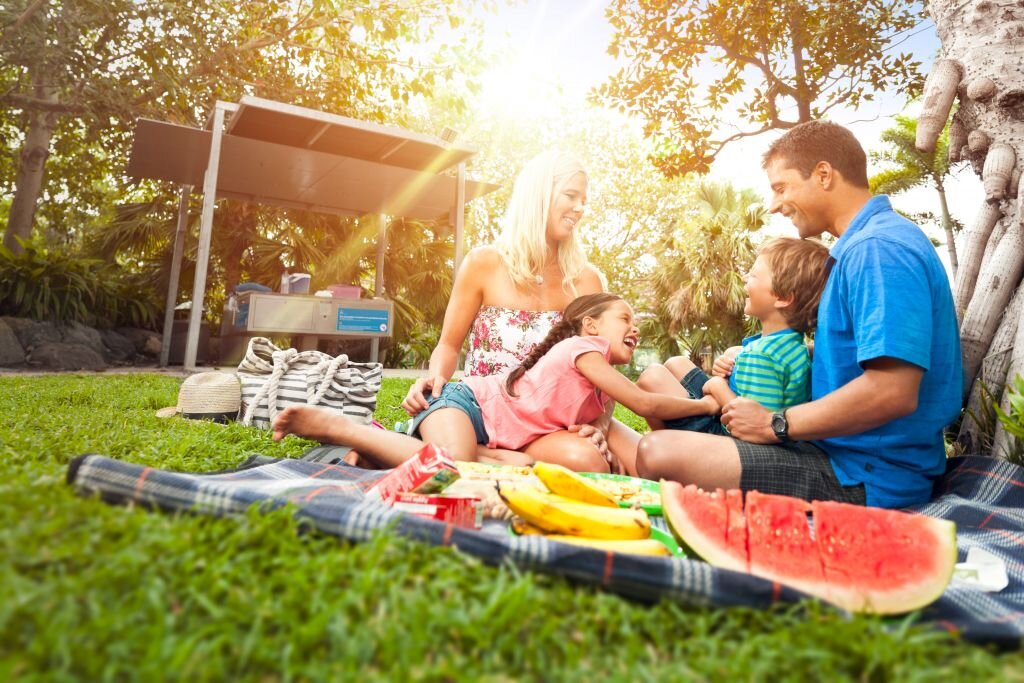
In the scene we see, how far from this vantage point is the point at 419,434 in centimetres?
341

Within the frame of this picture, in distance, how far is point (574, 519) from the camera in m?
1.73

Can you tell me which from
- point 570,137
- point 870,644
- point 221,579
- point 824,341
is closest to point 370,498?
point 221,579

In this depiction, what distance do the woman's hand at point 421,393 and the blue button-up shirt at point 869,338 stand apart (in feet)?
6.14

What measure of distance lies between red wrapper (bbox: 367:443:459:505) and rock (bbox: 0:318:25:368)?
31.1ft

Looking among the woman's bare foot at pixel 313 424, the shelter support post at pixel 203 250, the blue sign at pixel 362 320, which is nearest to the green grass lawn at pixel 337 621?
the woman's bare foot at pixel 313 424

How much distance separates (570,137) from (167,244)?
15.6 metres

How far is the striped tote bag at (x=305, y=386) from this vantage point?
4.64 m

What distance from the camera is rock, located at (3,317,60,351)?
9445mm

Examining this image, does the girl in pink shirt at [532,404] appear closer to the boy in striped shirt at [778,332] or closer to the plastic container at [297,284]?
the boy in striped shirt at [778,332]

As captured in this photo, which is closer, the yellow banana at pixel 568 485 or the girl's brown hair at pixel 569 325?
the yellow banana at pixel 568 485

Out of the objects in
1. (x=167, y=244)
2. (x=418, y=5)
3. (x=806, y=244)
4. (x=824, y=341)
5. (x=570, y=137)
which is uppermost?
(x=570, y=137)

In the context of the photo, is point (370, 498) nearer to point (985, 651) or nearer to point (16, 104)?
point (985, 651)

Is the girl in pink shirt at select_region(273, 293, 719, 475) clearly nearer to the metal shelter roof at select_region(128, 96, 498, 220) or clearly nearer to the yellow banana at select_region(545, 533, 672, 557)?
the yellow banana at select_region(545, 533, 672, 557)

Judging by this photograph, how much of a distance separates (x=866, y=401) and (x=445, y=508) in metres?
1.50
